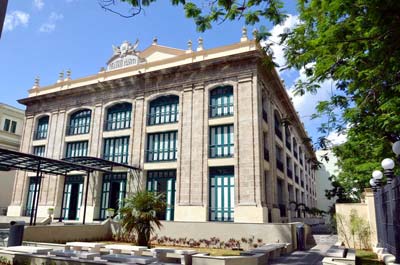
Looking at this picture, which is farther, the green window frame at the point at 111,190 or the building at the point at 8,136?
the building at the point at 8,136

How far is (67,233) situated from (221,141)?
11831 mm

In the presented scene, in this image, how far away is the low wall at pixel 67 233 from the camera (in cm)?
1688

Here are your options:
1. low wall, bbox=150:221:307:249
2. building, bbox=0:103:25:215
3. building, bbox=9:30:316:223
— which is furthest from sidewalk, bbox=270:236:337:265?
building, bbox=0:103:25:215

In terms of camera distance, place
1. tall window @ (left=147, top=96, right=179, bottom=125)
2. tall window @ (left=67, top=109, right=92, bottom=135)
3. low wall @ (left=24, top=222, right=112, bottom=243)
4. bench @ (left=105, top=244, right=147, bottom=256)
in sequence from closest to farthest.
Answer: bench @ (left=105, top=244, right=147, bottom=256)
low wall @ (left=24, top=222, right=112, bottom=243)
tall window @ (left=147, top=96, right=179, bottom=125)
tall window @ (left=67, top=109, right=92, bottom=135)

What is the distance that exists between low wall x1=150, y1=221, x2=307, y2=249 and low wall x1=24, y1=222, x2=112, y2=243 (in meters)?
3.81

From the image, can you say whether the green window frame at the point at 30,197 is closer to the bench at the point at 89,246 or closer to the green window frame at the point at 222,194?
the green window frame at the point at 222,194

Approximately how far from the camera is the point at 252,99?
2303cm

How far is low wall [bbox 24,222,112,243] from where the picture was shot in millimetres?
16875

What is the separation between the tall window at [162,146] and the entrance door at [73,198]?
7682 mm

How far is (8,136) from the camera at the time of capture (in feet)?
126

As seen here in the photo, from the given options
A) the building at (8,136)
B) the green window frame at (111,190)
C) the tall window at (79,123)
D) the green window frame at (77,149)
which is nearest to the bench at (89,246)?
the green window frame at (111,190)

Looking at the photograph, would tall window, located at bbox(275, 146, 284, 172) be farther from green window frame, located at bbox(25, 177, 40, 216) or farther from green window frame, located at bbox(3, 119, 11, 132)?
green window frame, located at bbox(3, 119, 11, 132)

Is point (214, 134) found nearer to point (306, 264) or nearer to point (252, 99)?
point (252, 99)

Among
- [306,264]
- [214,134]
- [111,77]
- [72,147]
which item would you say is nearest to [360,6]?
[306,264]
